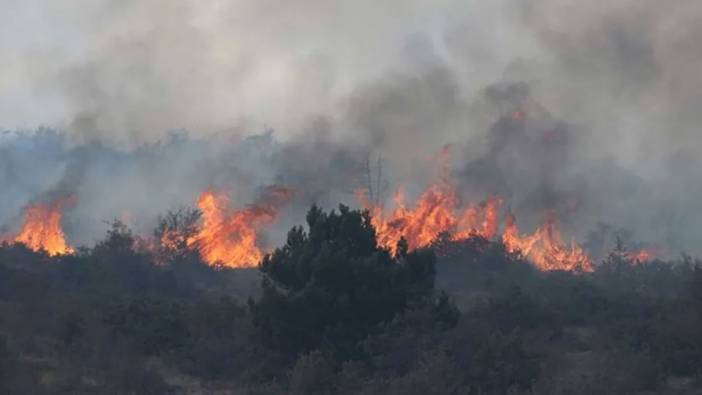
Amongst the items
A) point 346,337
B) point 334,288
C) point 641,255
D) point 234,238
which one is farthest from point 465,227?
point 346,337

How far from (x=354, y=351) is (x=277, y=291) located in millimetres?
2337

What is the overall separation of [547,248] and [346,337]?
3005 centimetres

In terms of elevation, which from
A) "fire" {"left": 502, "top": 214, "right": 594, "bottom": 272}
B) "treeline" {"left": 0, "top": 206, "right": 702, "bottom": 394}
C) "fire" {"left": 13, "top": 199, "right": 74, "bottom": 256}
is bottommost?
"treeline" {"left": 0, "top": 206, "right": 702, "bottom": 394}

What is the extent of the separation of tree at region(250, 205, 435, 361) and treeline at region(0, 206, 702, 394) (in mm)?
33

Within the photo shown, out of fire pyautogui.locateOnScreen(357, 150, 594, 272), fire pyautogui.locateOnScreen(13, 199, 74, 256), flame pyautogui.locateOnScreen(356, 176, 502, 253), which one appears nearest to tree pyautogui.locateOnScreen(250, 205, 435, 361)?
flame pyautogui.locateOnScreen(356, 176, 502, 253)

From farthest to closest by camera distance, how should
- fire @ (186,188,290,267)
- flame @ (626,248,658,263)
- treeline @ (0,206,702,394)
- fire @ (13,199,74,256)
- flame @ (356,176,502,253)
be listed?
flame @ (626,248,658,263) < fire @ (13,199,74,256) < fire @ (186,188,290,267) < flame @ (356,176,502,253) < treeline @ (0,206,702,394)

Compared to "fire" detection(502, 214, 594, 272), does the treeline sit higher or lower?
lower

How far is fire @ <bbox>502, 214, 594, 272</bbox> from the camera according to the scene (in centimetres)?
4584

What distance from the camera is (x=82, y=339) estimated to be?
22.6 metres

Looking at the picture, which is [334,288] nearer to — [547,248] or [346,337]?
[346,337]

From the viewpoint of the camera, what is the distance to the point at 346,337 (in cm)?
2044

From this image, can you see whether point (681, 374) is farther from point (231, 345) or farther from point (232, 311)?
point (232, 311)

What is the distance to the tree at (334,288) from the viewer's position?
67.1 ft

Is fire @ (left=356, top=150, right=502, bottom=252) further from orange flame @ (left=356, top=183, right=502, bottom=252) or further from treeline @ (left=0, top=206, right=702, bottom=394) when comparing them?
treeline @ (left=0, top=206, right=702, bottom=394)
